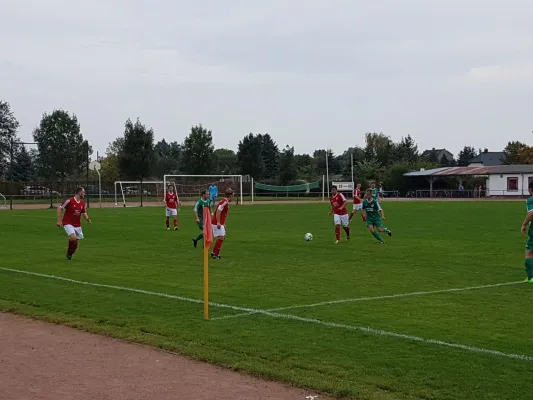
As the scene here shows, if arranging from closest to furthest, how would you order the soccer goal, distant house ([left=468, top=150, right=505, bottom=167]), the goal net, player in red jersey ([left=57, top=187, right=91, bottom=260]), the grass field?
the grass field < player in red jersey ([left=57, top=187, right=91, bottom=260]) < the soccer goal < the goal net < distant house ([left=468, top=150, right=505, bottom=167])

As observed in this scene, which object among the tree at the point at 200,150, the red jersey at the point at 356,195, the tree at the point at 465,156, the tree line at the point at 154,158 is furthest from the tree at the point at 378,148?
the red jersey at the point at 356,195

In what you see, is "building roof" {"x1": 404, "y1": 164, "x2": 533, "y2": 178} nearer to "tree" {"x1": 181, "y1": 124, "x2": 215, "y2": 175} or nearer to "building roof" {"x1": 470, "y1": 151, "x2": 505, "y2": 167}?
"tree" {"x1": 181, "y1": 124, "x2": 215, "y2": 175}

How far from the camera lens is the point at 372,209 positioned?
22031 mm

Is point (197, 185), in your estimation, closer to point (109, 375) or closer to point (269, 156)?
point (269, 156)

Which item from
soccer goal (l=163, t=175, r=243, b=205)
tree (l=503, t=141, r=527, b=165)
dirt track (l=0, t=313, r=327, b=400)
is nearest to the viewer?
dirt track (l=0, t=313, r=327, b=400)

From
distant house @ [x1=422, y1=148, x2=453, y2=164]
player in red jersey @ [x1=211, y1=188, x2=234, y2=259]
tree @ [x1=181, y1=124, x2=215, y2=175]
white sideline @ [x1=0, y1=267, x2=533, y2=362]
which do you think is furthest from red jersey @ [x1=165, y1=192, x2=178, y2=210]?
distant house @ [x1=422, y1=148, x2=453, y2=164]

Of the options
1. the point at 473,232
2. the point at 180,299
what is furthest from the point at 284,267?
the point at 473,232

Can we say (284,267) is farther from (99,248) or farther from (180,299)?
(99,248)

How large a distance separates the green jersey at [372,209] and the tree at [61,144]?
5539cm

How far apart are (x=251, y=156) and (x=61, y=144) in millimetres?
27589

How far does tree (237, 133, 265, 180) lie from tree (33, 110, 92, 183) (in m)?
23.7

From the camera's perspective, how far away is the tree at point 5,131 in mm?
95625

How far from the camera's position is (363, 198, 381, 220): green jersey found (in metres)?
22.0

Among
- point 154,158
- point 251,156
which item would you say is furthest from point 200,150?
point 251,156
